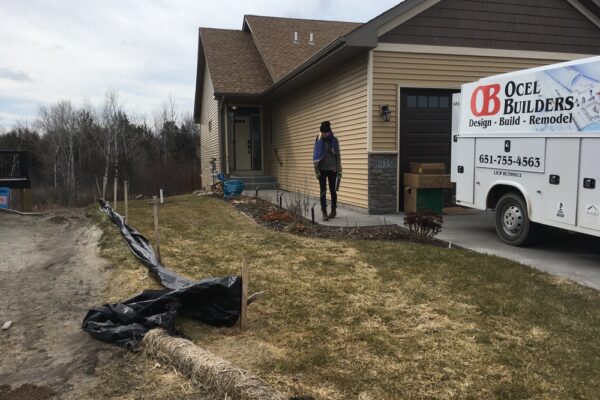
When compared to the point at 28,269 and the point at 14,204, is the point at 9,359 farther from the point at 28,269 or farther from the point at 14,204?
the point at 14,204

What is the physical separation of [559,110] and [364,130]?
447 centimetres

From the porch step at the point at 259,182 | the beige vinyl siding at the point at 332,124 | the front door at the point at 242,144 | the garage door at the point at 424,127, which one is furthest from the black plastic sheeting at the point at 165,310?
the front door at the point at 242,144

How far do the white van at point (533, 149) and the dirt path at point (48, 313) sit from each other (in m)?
5.48

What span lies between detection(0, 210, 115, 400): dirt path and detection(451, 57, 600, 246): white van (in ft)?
18.0

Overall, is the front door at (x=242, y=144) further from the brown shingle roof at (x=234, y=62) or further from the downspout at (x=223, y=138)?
the brown shingle roof at (x=234, y=62)

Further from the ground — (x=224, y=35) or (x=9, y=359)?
(x=224, y=35)

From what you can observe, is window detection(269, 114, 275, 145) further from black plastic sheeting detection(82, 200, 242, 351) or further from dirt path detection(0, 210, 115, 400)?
black plastic sheeting detection(82, 200, 242, 351)

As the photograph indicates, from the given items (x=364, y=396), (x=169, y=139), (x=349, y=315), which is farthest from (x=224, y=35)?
(x=169, y=139)

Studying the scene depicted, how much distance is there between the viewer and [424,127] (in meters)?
10.3

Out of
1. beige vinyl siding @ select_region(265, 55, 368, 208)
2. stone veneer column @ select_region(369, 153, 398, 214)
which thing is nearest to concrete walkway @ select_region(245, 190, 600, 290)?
stone veneer column @ select_region(369, 153, 398, 214)

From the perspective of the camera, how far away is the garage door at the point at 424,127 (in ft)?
33.2

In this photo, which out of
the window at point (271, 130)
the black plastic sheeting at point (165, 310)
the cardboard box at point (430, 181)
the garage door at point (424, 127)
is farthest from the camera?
the window at point (271, 130)

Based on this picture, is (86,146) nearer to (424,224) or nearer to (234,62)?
(234,62)

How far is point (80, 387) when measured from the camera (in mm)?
3088
